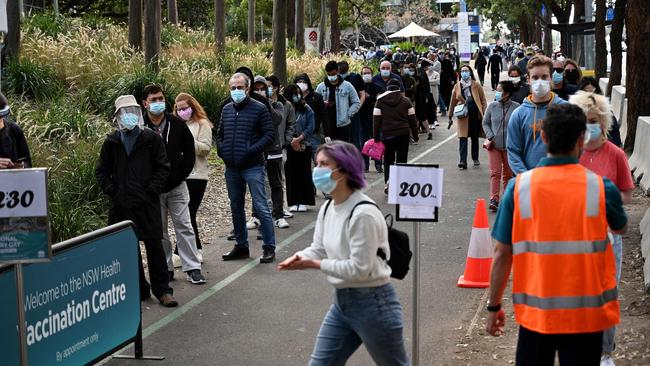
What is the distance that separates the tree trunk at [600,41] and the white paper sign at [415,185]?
2753 cm

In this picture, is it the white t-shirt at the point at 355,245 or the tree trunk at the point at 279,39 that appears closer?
the white t-shirt at the point at 355,245

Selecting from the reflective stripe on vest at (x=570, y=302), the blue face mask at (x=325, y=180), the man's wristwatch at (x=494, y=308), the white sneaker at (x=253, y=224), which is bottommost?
the white sneaker at (x=253, y=224)

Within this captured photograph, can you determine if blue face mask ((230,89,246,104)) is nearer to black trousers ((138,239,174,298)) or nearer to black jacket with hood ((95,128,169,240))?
black jacket with hood ((95,128,169,240))

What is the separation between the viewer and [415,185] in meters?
7.56

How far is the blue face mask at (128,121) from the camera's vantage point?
10211 mm

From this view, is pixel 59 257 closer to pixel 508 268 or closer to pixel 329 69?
pixel 508 268

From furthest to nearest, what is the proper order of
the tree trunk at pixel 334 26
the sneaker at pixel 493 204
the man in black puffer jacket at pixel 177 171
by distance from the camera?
the tree trunk at pixel 334 26 < the sneaker at pixel 493 204 < the man in black puffer jacket at pixel 177 171

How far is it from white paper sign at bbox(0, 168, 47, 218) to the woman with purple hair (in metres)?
1.70

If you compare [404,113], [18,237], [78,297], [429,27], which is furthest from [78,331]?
[429,27]

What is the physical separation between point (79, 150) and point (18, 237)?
8892mm

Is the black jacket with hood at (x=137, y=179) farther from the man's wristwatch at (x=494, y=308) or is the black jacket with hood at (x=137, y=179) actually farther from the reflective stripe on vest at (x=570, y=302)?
the reflective stripe on vest at (x=570, y=302)

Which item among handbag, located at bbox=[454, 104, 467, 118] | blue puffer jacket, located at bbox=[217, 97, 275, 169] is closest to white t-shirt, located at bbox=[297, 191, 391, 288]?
blue puffer jacket, located at bbox=[217, 97, 275, 169]

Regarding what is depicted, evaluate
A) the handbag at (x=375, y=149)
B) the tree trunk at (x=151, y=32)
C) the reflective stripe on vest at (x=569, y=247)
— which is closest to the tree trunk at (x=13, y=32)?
the tree trunk at (x=151, y=32)

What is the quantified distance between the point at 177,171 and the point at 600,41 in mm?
24877
